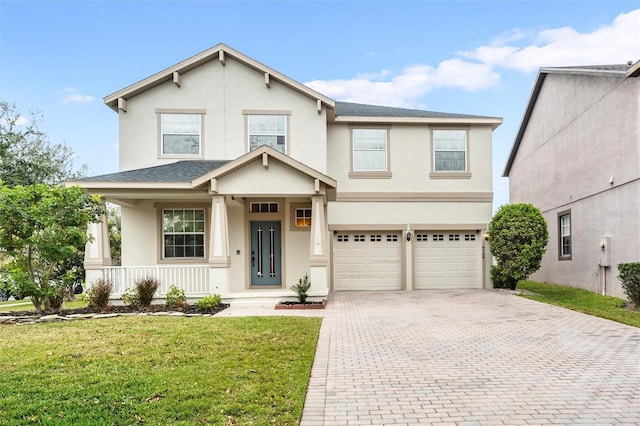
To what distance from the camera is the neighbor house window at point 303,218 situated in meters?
13.7

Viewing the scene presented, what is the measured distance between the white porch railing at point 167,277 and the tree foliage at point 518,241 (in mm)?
9644

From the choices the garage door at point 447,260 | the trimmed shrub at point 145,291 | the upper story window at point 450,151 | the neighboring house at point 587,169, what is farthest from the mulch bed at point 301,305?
the neighboring house at point 587,169

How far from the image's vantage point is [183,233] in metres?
13.4

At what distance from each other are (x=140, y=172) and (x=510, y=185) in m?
18.7

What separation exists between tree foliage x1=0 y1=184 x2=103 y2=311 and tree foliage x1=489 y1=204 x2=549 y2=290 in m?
12.5

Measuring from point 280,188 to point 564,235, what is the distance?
462 inches

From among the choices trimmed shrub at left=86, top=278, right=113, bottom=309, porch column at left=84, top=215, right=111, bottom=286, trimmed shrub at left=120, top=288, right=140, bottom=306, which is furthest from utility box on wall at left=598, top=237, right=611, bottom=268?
porch column at left=84, top=215, right=111, bottom=286

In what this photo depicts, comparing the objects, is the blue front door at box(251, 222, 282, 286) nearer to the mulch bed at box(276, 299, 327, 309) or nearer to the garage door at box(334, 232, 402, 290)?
the garage door at box(334, 232, 402, 290)

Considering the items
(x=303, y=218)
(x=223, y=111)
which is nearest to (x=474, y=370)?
(x=303, y=218)

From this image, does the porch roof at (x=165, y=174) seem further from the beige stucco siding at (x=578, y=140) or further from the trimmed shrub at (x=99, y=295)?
the beige stucco siding at (x=578, y=140)

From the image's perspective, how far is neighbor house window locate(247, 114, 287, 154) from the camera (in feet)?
45.8

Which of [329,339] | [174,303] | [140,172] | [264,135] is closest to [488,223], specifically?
[264,135]

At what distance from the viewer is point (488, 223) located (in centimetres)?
1520

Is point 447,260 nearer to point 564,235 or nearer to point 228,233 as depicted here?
point 564,235
